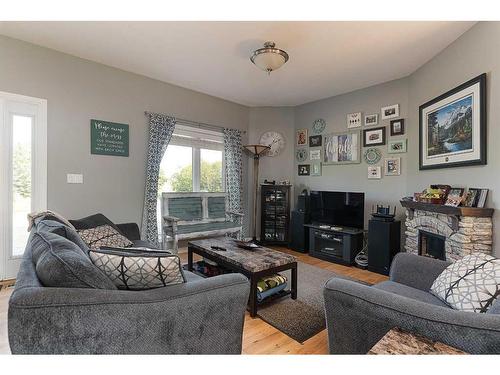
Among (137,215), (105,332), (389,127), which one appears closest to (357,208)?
(389,127)

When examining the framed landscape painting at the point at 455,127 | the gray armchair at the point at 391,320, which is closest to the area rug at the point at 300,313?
the gray armchair at the point at 391,320

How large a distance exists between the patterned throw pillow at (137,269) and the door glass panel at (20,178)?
2.35 metres

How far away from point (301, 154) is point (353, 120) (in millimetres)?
1094

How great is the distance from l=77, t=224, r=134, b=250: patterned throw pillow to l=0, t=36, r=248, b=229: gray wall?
2.57 feet

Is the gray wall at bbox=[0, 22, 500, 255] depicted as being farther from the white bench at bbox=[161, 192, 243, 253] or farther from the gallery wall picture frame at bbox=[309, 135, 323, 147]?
the white bench at bbox=[161, 192, 243, 253]

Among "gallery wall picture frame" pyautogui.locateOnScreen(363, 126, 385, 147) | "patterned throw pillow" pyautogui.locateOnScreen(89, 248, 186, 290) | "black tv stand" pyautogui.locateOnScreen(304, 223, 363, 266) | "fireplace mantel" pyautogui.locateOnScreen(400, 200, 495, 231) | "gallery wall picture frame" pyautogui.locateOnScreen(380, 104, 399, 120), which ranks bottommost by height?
"black tv stand" pyautogui.locateOnScreen(304, 223, 363, 266)

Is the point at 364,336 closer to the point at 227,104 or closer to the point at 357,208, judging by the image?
the point at 357,208

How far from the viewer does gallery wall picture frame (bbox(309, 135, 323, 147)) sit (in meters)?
4.50

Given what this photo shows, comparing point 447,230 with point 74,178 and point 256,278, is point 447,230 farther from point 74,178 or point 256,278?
point 74,178

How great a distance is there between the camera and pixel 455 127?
2.59 m

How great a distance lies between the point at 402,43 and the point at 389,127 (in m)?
1.30

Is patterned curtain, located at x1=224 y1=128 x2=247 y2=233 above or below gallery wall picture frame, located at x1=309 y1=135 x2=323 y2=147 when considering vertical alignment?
below

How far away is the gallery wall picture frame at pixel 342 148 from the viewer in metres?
4.03

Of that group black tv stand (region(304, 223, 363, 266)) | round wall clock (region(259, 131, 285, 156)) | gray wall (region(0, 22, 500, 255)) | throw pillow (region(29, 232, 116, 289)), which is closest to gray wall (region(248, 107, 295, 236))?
round wall clock (region(259, 131, 285, 156))
